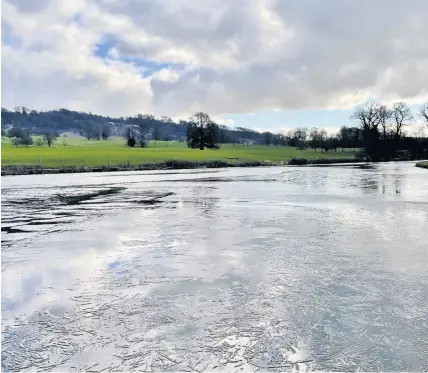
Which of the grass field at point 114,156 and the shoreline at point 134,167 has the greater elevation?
the grass field at point 114,156

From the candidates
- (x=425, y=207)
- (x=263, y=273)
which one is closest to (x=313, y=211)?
(x=425, y=207)

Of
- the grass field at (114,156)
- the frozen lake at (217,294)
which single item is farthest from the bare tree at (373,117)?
the frozen lake at (217,294)

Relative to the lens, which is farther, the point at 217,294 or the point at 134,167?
the point at 134,167

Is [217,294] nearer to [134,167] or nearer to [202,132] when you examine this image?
[134,167]

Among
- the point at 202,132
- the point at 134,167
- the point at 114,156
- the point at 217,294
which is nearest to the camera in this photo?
the point at 217,294

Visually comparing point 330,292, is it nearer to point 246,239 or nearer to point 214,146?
point 246,239

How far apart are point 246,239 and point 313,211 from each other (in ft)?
15.5

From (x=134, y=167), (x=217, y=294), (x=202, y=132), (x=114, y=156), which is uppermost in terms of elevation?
(x=202, y=132)

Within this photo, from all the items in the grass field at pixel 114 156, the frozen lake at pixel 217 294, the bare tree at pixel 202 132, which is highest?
the bare tree at pixel 202 132

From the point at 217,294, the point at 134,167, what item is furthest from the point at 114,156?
the point at 217,294

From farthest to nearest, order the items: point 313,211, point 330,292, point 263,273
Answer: point 313,211, point 263,273, point 330,292

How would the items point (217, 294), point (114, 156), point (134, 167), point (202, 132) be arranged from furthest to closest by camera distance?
point (202, 132)
point (114, 156)
point (134, 167)
point (217, 294)

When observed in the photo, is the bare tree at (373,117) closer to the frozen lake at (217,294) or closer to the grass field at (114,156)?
the grass field at (114,156)

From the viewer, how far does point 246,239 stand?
928 centimetres
